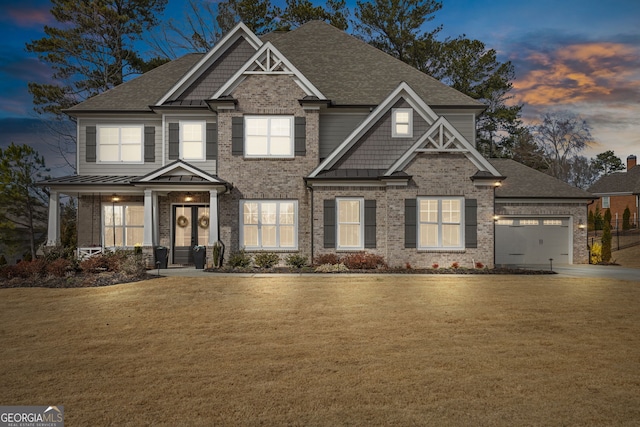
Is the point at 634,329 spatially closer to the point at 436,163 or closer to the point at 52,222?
the point at 436,163

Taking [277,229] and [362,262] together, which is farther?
[277,229]

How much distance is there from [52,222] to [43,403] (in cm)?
1671

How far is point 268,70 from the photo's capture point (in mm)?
21438

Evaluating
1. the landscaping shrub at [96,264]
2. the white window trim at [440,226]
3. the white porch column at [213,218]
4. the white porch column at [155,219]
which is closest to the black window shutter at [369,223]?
the white window trim at [440,226]

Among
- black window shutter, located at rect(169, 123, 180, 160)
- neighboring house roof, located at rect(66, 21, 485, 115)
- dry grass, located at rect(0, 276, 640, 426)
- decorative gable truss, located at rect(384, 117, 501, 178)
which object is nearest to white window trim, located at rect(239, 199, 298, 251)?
black window shutter, located at rect(169, 123, 180, 160)

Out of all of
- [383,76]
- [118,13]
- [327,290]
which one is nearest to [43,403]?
[327,290]

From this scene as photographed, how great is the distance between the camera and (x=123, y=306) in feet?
39.8

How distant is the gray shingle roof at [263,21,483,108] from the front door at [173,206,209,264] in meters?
7.88

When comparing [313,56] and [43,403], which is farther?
[313,56]

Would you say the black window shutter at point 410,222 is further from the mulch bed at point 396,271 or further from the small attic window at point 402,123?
the small attic window at point 402,123

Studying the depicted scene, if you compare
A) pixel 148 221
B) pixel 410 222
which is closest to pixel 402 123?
pixel 410 222

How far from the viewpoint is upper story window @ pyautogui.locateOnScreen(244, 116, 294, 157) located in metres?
21.7

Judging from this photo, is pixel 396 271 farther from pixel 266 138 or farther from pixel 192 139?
pixel 192 139

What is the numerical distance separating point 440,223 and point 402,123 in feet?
15.1
